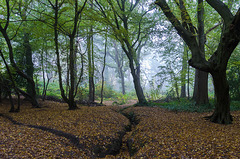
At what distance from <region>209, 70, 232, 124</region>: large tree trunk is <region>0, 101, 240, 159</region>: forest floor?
0.30 m

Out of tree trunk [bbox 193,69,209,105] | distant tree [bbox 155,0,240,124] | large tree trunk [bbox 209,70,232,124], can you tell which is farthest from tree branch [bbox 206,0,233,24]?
tree trunk [bbox 193,69,209,105]

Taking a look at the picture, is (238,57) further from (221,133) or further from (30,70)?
(30,70)

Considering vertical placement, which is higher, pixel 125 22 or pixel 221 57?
pixel 125 22

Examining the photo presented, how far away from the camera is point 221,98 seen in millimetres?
4254

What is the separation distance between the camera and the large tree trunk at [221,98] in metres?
4.11

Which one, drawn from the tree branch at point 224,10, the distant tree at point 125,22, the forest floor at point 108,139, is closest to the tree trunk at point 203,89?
the forest floor at point 108,139

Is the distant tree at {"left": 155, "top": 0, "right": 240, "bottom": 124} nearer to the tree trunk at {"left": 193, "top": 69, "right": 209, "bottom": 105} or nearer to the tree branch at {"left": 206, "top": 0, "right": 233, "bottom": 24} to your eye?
the tree branch at {"left": 206, "top": 0, "right": 233, "bottom": 24}

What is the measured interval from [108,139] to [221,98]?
3291mm

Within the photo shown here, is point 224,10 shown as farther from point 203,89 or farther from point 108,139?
point 108,139

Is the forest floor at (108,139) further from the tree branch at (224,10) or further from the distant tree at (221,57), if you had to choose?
the tree branch at (224,10)

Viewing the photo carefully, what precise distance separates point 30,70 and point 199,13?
8449mm

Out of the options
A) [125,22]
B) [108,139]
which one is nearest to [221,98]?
[108,139]

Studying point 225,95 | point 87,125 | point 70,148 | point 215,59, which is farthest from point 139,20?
point 70,148

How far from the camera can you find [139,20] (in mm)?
8484
